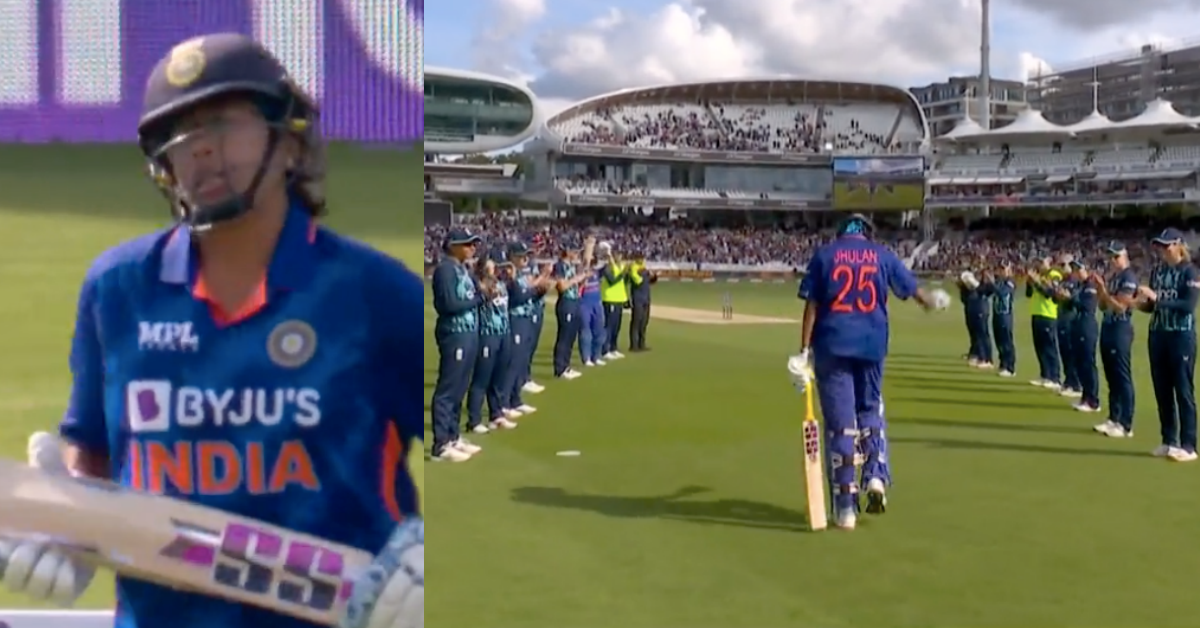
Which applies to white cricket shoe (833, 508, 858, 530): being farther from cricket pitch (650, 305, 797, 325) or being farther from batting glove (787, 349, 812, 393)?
cricket pitch (650, 305, 797, 325)

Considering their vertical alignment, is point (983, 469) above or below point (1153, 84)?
below

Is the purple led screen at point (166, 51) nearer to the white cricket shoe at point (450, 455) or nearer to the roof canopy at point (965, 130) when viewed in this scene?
the white cricket shoe at point (450, 455)

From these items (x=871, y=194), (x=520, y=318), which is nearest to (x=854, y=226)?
(x=520, y=318)

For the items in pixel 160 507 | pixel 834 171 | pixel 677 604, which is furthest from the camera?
pixel 834 171

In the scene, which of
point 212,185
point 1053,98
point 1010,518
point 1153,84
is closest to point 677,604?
point 1010,518

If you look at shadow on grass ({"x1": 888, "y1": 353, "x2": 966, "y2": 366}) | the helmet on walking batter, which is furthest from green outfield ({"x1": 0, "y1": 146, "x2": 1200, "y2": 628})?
shadow on grass ({"x1": 888, "y1": 353, "x2": 966, "y2": 366})

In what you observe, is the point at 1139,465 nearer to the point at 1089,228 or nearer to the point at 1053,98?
the point at 1089,228

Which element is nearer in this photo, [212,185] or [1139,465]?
[212,185]

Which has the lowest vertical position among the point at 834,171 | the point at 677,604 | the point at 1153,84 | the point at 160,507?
the point at 677,604
